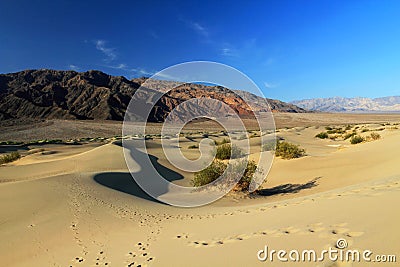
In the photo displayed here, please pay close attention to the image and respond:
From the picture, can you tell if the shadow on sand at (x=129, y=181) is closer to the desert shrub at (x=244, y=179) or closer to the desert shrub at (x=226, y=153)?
the desert shrub at (x=244, y=179)

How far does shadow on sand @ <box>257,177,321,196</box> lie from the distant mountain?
227 feet

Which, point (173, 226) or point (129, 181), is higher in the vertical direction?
point (129, 181)

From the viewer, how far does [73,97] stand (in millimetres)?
112875

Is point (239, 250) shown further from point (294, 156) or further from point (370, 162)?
point (294, 156)

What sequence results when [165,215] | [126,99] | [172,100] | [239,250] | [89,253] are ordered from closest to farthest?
[239,250], [89,253], [165,215], [126,99], [172,100]

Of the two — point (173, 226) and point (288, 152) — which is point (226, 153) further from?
point (173, 226)

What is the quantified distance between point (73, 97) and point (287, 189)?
118m

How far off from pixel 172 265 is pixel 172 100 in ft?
410

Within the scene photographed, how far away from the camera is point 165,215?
7402mm

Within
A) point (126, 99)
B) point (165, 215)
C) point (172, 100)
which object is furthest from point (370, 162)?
point (172, 100)

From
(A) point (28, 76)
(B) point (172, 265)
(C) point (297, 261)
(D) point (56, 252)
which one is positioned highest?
(A) point (28, 76)

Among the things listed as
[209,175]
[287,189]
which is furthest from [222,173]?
[287,189]

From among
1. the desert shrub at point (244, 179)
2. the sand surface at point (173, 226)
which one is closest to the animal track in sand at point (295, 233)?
the sand surface at point (173, 226)

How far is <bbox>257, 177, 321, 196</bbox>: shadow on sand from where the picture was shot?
35.0ft
